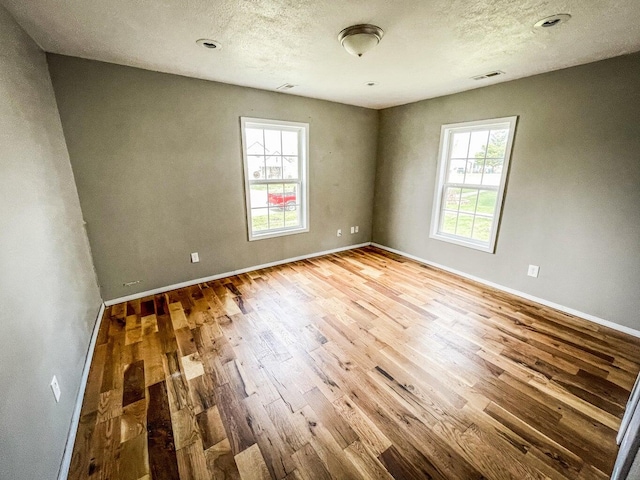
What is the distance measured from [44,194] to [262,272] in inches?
92.0

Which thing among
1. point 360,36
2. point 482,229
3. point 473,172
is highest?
point 360,36

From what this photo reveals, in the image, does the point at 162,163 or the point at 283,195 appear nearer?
the point at 162,163

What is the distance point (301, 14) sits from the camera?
161 cm

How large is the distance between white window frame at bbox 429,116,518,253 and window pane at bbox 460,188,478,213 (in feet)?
0.24

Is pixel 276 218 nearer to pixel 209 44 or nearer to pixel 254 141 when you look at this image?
A: pixel 254 141

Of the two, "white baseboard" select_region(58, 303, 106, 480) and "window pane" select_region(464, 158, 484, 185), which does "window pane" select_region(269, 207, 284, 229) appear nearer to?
"white baseboard" select_region(58, 303, 106, 480)

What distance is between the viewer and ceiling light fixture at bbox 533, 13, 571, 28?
5.22 ft

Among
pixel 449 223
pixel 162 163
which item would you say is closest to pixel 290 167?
pixel 162 163

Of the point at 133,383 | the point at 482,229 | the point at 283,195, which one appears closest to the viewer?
the point at 133,383

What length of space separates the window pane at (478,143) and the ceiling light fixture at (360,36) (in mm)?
2114

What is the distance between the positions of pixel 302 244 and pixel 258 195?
3.46 feet

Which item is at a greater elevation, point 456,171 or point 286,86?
point 286,86

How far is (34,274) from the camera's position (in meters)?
1.36

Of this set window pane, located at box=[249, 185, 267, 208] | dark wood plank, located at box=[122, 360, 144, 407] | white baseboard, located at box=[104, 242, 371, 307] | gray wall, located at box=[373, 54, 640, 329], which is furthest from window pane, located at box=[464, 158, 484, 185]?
dark wood plank, located at box=[122, 360, 144, 407]
